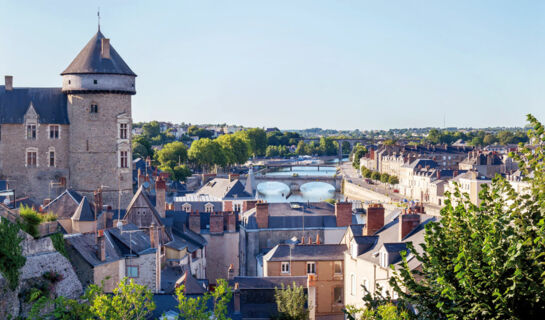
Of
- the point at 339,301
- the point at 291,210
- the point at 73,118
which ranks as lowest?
the point at 339,301

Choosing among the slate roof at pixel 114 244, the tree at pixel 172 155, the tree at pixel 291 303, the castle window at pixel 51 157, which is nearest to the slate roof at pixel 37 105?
the castle window at pixel 51 157

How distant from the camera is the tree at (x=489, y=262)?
8.77 m

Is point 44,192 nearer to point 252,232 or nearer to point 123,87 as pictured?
point 123,87

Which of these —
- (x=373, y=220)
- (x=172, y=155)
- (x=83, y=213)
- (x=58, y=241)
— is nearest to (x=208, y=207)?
(x=83, y=213)

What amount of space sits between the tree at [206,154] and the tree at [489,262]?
8510cm

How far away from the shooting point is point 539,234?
28.5ft

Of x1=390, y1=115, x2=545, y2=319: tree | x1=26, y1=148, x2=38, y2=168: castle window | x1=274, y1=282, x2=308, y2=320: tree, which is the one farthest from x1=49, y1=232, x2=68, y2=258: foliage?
x1=26, y1=148, x2=38, y2=168: castle window

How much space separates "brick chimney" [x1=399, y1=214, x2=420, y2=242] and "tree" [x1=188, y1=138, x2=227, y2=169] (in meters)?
71.7

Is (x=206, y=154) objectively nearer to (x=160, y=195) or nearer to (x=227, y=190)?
(x=227, y=190)

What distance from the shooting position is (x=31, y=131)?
106 feet

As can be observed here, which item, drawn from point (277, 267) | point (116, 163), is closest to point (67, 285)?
point (277, 267)

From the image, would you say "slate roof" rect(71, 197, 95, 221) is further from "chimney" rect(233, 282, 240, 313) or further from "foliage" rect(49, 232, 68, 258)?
"foliage" rect(49, 232, 68, 258)

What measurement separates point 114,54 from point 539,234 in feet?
87.0

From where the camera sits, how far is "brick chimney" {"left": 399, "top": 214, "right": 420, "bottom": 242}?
23.9 metres
